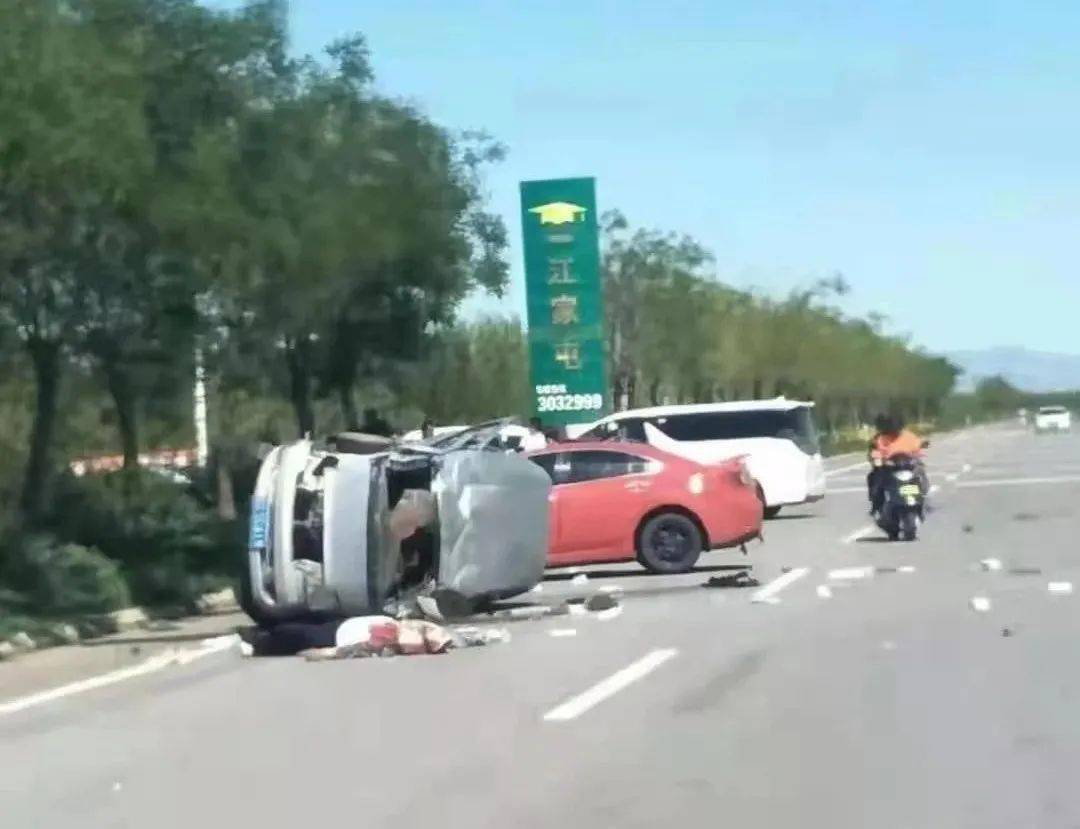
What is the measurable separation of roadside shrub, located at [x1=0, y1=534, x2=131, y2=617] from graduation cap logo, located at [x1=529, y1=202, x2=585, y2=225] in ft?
51.9

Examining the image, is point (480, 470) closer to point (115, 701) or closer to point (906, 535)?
point (115, 701)

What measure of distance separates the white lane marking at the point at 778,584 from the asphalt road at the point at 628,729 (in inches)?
9.2

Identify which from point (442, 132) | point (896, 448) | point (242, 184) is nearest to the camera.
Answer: point (242, 184)

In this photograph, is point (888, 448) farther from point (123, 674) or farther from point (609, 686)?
point (609, 686)

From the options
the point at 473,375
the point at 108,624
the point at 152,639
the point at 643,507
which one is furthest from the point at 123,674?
the point at 473,375

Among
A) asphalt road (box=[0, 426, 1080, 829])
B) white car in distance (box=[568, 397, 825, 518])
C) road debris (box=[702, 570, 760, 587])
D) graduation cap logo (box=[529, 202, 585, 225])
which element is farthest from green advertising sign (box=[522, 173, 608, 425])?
asphalt road (box=[0, 426, 1080, 829])

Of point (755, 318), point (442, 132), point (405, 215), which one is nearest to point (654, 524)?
point (405, 215)

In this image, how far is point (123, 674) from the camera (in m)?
17.8

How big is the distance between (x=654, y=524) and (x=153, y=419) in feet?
39.1

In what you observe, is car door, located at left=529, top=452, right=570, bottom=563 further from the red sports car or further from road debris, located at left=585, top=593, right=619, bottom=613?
road debris, located at left=585, top=593, right=619, bottom=613

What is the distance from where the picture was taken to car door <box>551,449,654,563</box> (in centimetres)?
2558

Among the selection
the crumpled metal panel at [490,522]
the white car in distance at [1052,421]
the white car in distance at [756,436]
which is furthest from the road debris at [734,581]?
the white car in distance at [1052,421]

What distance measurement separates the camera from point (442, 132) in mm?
33469

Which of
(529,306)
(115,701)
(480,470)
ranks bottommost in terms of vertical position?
(115,701)
